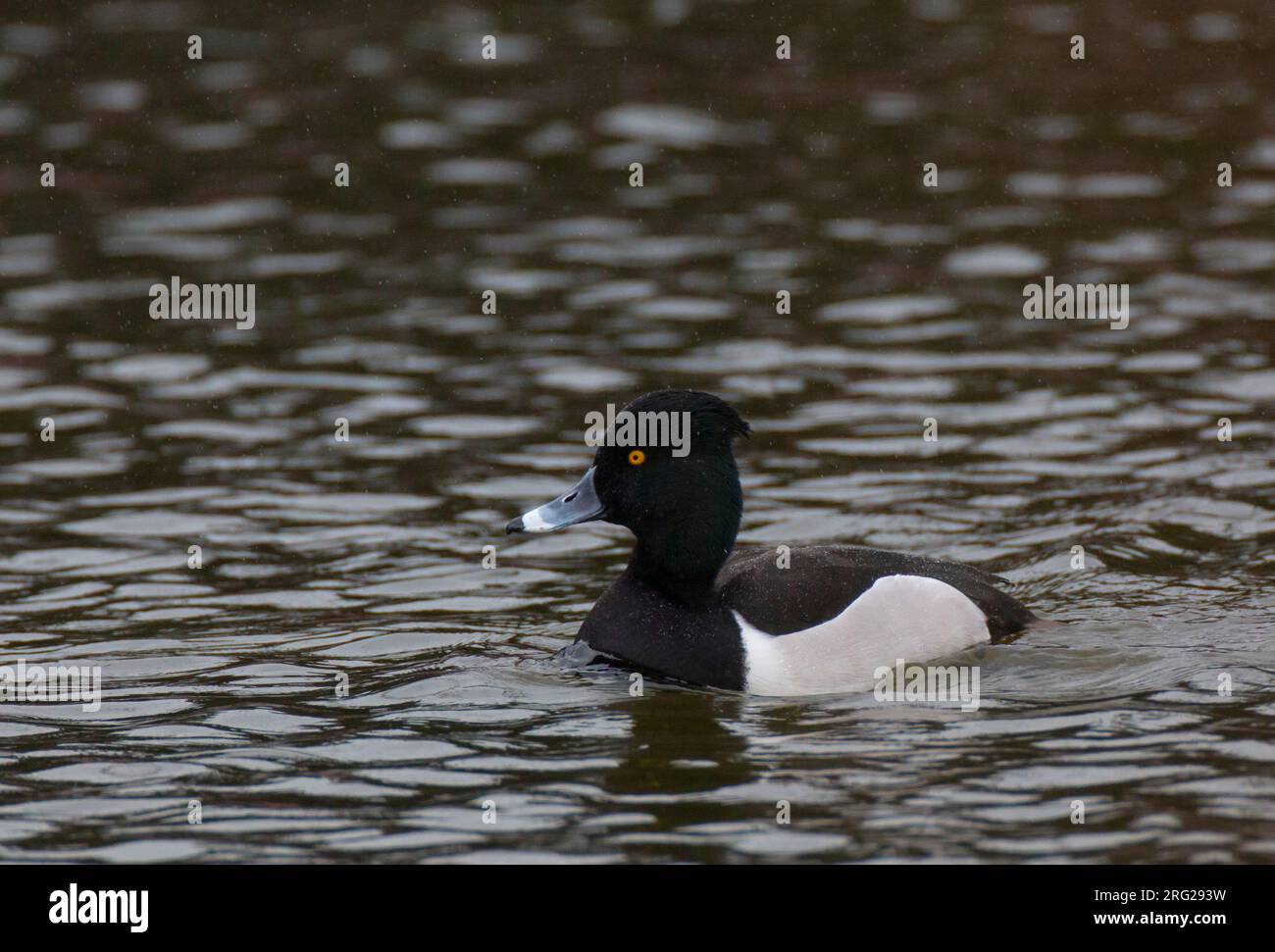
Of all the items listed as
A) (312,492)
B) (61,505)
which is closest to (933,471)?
(312,492)

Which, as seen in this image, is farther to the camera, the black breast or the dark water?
the black breast

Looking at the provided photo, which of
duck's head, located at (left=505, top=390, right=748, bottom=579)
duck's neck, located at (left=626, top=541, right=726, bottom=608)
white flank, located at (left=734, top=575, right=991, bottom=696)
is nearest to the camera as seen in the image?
white flank, located at (left=734, top=575, right=991, bottom=696)

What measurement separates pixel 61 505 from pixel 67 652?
272 centimetres

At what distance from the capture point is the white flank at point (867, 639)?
10258 millimetres

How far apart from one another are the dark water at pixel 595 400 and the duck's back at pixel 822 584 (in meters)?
0.37

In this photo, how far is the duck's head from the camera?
1041 cm

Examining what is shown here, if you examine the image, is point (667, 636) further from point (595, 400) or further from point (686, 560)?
point (595, 400)

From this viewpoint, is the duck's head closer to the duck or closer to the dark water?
the duck

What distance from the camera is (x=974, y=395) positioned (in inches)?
605

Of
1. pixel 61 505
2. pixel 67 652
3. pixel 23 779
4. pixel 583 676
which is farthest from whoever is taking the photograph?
pixel 61 505

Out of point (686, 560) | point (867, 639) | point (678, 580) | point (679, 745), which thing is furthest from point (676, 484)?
point (679, 745)

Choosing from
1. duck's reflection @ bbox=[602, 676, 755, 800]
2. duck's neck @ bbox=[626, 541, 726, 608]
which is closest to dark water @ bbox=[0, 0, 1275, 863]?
duck's reflection @ bbox=[602, 676, 755, 800]

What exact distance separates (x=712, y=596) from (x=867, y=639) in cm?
81
